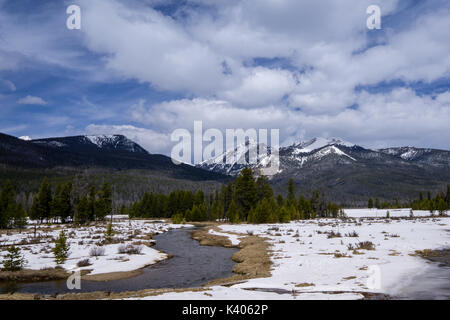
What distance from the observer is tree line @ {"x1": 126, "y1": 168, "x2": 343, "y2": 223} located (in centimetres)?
6200

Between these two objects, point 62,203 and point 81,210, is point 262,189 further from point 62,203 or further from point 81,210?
point 62,203

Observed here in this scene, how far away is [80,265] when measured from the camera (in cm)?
2139

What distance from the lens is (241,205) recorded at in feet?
225

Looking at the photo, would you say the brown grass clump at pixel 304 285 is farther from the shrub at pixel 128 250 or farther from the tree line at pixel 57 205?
the tree line at pixel 57 205

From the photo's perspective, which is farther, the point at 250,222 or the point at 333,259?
the point at 250,222

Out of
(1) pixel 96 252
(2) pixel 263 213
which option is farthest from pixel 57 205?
(1) pixel 96 252

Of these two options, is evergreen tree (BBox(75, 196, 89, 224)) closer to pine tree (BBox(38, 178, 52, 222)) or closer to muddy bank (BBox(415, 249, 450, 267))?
pine tree (BBox(38, 178, 52, 222))

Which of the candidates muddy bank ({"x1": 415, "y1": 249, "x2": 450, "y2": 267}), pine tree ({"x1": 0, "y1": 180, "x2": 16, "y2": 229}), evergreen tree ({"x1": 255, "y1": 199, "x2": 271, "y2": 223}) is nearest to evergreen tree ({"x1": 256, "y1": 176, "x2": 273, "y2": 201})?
evergreen tree ({"x1": 255, "y1": 199, "x2": 271, "y2": 223})

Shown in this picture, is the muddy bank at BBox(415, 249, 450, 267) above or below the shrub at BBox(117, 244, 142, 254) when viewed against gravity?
above

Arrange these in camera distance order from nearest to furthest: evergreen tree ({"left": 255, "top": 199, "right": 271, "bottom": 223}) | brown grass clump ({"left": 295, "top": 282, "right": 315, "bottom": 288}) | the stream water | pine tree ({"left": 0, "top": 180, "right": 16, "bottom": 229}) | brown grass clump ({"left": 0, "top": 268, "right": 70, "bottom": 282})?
brown grass clump ({"left": 295, "top": 282, "right": 315, "bottom": 288}) → the stream water → brown grass clump ({"left": 0, "top": 268, "right": 70, "bottom": 282}) → evergreen tree ({"left": 255, "top": 199, "right": 271, "bottom": 223}) → pine tree ({"left": 0, "top": 180, "right": 16, "bottom": 229})
